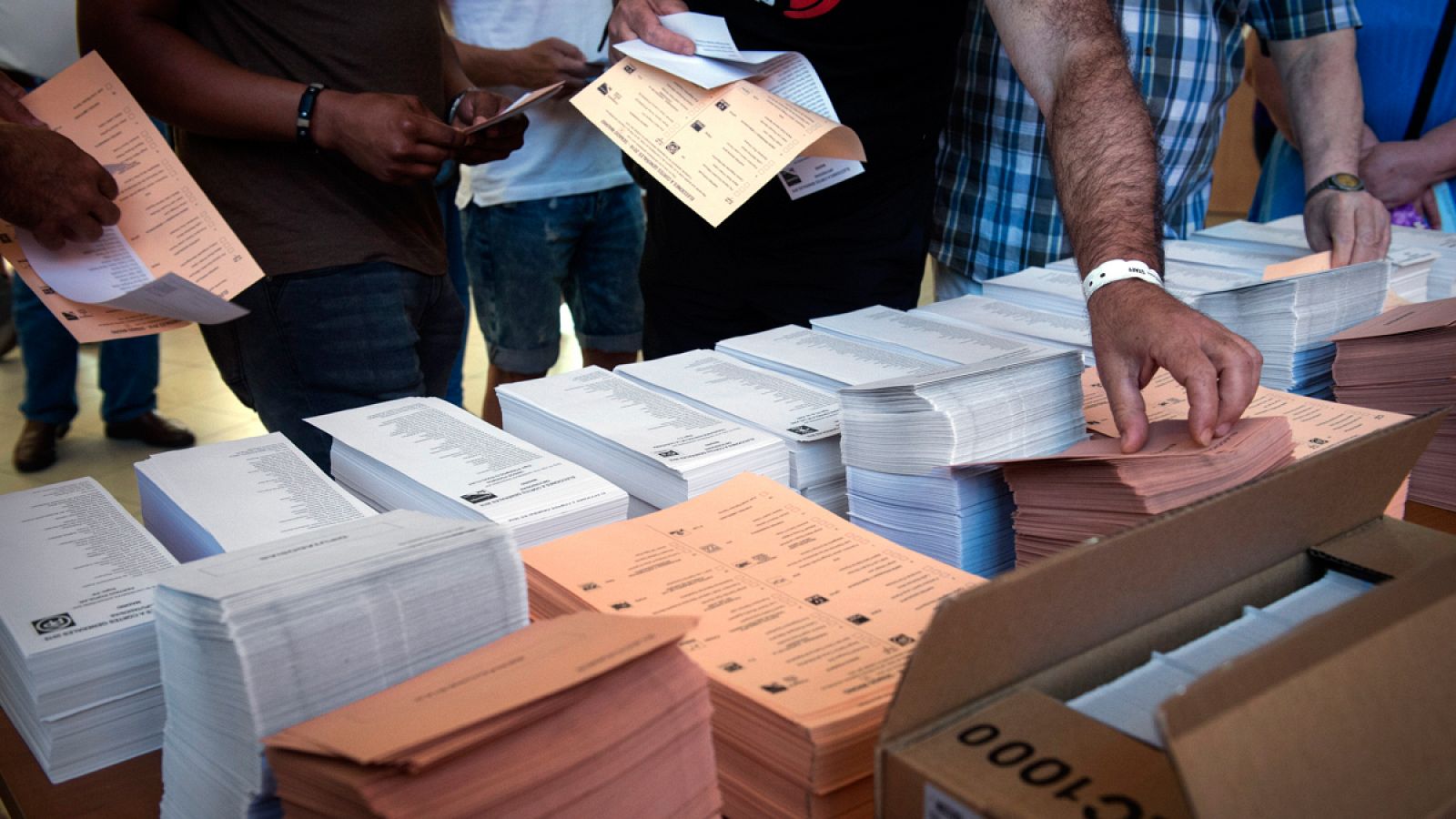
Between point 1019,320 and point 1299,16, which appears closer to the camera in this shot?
point 1019,320

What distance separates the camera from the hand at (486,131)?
1.77m

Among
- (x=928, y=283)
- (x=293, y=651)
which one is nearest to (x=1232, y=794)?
(x=293, y=651)

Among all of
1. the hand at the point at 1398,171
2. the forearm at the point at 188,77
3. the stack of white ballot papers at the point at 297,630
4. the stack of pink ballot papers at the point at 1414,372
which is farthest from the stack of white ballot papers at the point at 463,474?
the hand at the point at 1398,171

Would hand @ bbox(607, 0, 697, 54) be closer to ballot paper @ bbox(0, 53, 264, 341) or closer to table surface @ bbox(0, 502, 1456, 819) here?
ballot paper @ bbox(0, 53, 264, 341)

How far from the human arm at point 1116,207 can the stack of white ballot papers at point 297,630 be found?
2.04 feet

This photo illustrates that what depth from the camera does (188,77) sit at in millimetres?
1528

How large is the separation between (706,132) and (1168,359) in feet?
2.14

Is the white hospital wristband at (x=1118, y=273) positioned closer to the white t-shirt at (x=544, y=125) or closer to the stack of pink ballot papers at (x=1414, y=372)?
the stack of pink ballot papers at (x=1414, y=372)

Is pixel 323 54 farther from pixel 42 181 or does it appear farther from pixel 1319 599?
pixel 1319 599

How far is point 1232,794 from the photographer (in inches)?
19.1

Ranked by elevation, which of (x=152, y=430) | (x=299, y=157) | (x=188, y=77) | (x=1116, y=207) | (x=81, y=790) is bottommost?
(x=152, y=430)

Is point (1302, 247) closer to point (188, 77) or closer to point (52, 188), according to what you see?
→ point (188, 77)

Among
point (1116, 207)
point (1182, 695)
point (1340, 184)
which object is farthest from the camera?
point (1340, 184)

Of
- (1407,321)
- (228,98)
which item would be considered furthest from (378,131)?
(1407,321)
